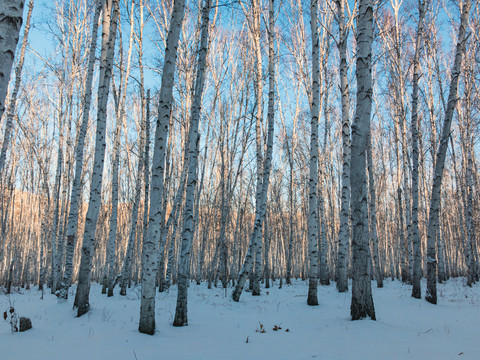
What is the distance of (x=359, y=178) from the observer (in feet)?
16.1

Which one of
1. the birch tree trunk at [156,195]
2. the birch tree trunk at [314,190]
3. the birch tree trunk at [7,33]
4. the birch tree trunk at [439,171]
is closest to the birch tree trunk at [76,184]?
the birch tree trunk at [156,195]

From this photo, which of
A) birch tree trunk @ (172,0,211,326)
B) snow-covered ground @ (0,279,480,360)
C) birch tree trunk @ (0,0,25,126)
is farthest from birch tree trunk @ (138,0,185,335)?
birch tree trunk @ (0,0,25,126)

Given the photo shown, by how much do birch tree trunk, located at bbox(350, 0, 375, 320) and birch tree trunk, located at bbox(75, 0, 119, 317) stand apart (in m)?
4.94

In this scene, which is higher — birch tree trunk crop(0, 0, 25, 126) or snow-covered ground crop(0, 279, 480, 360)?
birch tree trunk crop(0, 0, 25, 126)

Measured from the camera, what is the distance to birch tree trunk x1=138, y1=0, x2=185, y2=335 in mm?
4152

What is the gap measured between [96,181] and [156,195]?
238cm

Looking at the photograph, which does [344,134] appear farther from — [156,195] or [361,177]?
Answer: [156,195]

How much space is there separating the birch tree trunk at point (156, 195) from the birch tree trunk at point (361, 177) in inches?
124

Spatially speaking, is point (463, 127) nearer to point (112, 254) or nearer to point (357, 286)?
point (357, 286)

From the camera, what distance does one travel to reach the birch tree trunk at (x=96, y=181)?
556cm

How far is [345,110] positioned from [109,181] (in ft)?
61.9

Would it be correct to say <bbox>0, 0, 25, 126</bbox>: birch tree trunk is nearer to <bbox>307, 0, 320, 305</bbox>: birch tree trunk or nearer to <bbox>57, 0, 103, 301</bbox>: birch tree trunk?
<bbox>57, 0, 103, 301</bbox>: birch tree trunk

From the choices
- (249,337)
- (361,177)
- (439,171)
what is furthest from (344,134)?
(249,337)

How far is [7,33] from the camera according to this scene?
5.56 feet
